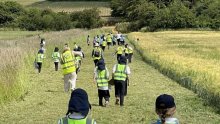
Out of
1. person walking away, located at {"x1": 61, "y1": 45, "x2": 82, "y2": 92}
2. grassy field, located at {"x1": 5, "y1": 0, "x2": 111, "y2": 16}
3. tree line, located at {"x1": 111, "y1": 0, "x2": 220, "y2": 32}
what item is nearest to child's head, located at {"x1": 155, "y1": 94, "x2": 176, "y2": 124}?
person walking away, located at {"x1": 61, "y1": 45, "x2": 82, "y2": 92}

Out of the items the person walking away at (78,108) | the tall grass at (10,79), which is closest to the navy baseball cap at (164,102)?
the person walking away at (78,108)

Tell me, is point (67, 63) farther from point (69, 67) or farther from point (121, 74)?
point (121, 74)

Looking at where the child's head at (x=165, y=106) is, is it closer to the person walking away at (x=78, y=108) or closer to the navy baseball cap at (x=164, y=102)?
the navy baseball cap at (x=164, y=102)

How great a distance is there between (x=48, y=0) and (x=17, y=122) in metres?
157

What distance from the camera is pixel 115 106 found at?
51.0ft

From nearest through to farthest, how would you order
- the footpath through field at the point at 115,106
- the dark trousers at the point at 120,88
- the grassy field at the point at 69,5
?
the footpath through field at the point at 115,106, the dark trousers at the point at 120,88, the grassy field at the point at 69,5

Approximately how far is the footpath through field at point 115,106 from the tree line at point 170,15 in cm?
7646

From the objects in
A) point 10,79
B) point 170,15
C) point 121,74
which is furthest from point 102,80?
point 170,15

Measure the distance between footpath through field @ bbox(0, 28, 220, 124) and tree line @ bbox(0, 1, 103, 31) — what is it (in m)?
85.6

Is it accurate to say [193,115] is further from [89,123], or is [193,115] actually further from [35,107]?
[89,123]

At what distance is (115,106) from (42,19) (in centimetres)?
9550

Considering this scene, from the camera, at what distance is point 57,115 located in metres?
14.1

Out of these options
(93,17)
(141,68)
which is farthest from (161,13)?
(141,68)

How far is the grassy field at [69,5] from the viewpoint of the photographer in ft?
470
